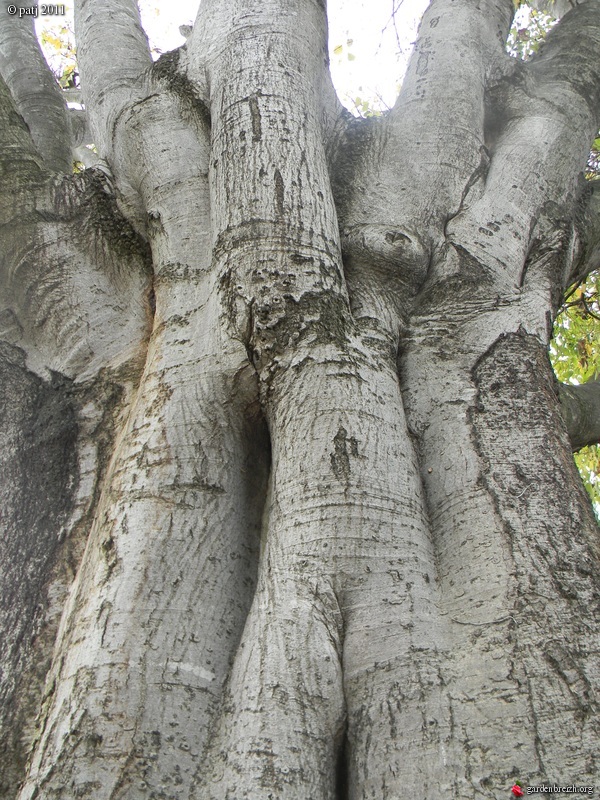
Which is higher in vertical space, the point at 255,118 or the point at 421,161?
the point at 421,161

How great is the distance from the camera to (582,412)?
323 centimetres

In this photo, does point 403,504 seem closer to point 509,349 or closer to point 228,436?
point 228,436

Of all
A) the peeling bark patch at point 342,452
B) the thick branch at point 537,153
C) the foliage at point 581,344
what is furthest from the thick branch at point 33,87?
the foliage at point 581,344

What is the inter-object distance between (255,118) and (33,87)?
191 cm

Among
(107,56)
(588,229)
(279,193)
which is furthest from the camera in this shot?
(107,56)

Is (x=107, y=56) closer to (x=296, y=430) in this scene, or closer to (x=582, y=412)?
(x=296, y=430)

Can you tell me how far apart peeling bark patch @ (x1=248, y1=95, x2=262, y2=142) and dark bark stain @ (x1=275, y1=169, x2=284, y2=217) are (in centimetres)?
17

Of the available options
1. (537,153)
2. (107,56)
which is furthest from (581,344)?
(107,56)

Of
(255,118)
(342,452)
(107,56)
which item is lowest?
(342,452)

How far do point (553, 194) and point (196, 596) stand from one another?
80.8 inches

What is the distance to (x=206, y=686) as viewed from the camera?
160 cm

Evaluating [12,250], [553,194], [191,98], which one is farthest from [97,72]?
[553,194]

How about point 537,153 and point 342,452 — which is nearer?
point 342,452

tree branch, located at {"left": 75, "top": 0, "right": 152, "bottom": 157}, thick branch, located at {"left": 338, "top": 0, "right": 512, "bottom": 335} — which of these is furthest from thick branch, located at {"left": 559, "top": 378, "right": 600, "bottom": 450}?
tree branch, located at {"left": 75, "top": 0, "right": 152, "bottom": 157}
